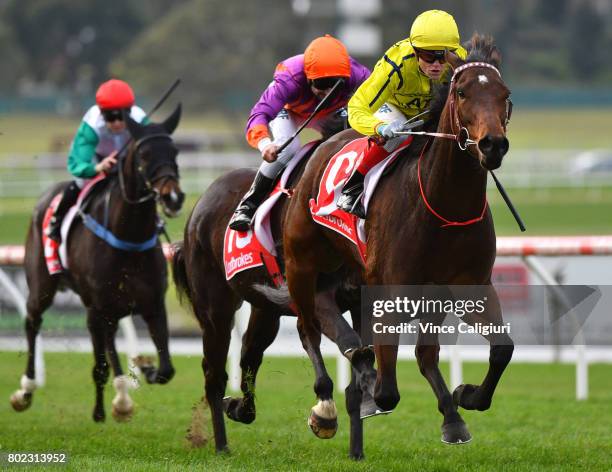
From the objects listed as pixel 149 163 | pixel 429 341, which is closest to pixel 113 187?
pixel 149 163

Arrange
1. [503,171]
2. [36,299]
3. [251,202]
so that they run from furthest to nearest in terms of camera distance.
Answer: [503,171] → [36,299] → [251,202]

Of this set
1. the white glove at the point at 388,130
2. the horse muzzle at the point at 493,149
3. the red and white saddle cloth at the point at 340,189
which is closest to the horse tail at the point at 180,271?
the red and white saddle cloth at the point at 340,189

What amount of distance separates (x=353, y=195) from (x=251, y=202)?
1.00 m

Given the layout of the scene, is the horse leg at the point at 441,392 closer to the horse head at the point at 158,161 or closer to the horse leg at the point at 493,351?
the horse leg at the point at 493,351

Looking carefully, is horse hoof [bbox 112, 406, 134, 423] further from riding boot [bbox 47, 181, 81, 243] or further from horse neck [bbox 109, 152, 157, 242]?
riding boot [bbox 47, 181, 81, 243]

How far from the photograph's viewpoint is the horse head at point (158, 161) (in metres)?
6.99

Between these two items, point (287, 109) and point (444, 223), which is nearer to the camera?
point (444, 223)

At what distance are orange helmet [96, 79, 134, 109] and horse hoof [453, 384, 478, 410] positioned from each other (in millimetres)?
3523

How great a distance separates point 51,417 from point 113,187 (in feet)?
4.70

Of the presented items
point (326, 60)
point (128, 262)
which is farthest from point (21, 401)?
point (326, 60)

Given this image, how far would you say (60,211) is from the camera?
25.4 feet

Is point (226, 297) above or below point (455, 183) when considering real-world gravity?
below

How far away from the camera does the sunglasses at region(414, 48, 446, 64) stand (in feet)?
15.7

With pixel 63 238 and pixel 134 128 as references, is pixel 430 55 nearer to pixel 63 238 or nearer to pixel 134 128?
pixel 134 128
